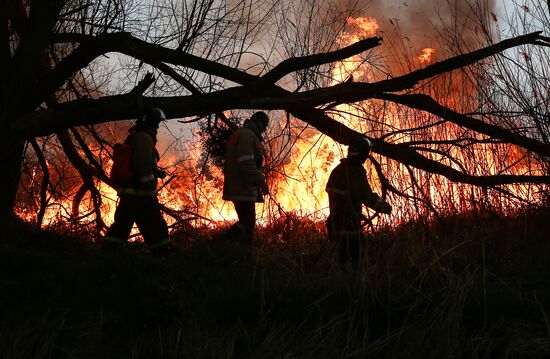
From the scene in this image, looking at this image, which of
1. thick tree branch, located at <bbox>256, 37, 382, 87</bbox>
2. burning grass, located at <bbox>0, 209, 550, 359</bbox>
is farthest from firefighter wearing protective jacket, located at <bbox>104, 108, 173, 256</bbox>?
burning grass, located at <bbox>0, 209, 550, 359</bbox>

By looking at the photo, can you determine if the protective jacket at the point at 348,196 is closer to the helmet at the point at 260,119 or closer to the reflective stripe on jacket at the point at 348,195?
the reflective stripe on jacket at the point at 348,195

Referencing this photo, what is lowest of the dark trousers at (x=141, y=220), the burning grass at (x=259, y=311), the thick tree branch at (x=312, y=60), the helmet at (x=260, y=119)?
the burning grass at (x=259, y=311)

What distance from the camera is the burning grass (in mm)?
3703

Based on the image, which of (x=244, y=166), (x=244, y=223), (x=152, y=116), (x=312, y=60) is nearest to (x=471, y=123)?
(x=312, y=60)

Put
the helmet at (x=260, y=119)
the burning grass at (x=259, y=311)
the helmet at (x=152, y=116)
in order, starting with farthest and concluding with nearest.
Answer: the helmet at (x=260, y=119)
the helmet at (x=152, y=116)
the burning grass at (x=259, y=311)

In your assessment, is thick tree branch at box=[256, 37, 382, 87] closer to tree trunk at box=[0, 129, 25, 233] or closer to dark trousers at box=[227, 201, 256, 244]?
dark trousers at box=[227, 201, 256, 244]

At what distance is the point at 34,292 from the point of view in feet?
14.8

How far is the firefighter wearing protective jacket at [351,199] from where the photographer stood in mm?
6504

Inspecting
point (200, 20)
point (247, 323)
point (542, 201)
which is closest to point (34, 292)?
point (247, 323)

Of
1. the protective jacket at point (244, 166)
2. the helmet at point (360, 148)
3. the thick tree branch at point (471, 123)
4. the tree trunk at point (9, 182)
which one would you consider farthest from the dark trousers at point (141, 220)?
the thick tree branch at point (471, 123)

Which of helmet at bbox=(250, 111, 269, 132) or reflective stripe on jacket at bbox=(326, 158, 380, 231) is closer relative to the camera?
reflective stripe on jacket at bbox=(326, 158, 380, 231)

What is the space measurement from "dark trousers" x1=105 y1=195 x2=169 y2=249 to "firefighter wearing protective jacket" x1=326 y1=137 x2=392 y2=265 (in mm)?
1484

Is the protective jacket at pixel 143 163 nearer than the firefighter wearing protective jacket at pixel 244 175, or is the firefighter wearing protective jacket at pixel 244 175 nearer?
the protective jacket at pixel 143 163

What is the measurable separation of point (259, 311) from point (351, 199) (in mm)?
2633
